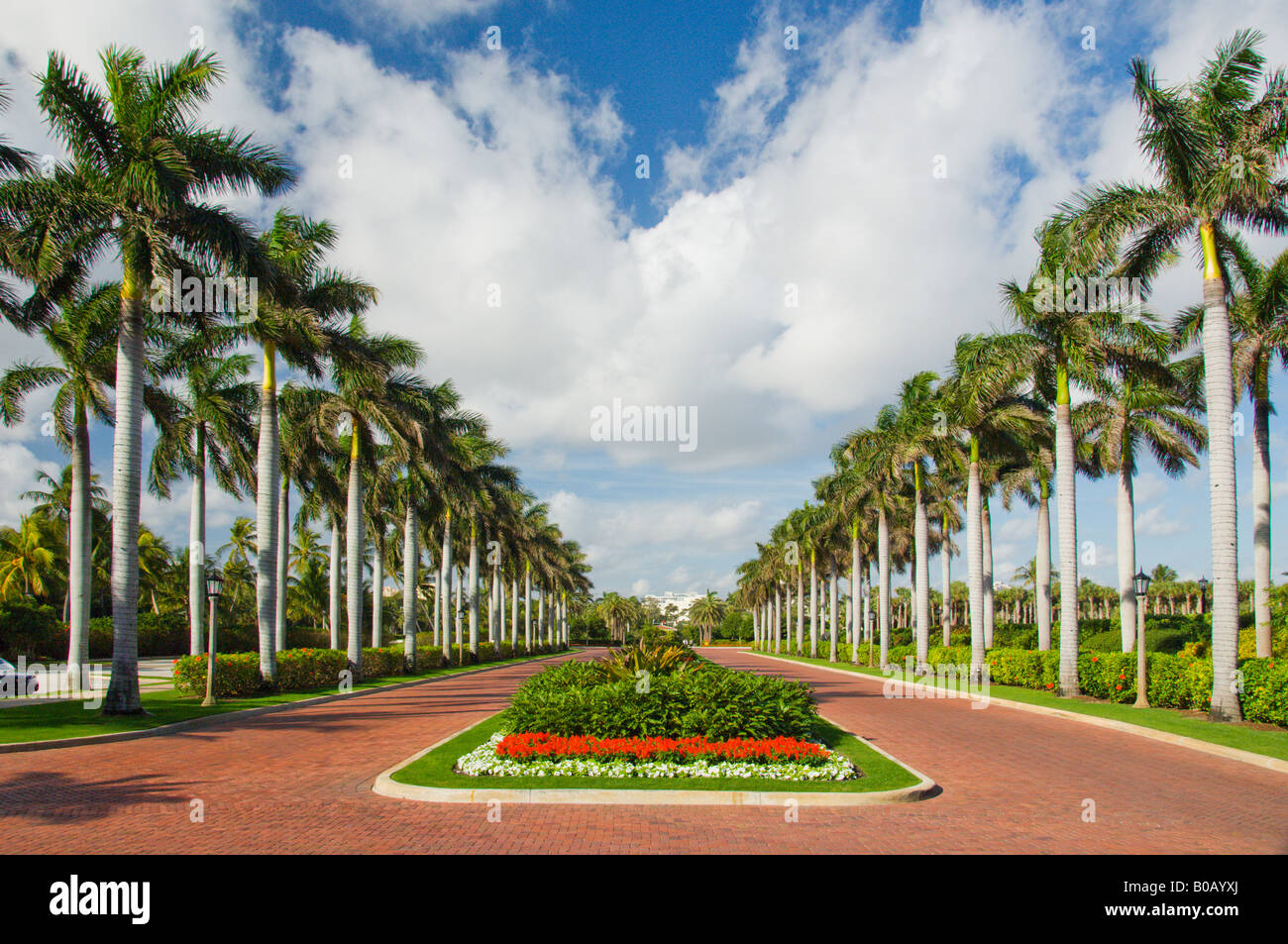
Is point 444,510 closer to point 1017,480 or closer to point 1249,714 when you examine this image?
point 1017,480

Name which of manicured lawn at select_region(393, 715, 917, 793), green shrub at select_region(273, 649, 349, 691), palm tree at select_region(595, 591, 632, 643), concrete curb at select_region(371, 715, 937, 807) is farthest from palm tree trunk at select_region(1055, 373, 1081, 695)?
palm tree at select_region(595, 591, 632, 643)

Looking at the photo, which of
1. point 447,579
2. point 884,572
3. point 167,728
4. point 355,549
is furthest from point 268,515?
point 884,572

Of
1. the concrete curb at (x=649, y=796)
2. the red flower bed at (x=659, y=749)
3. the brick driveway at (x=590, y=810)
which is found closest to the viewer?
the brick driveway at (x=590, y=810)

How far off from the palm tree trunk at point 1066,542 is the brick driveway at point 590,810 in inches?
324

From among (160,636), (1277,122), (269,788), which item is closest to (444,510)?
(160,636)

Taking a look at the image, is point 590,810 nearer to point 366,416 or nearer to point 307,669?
point 307,669

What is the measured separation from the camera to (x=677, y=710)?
39.5 feet

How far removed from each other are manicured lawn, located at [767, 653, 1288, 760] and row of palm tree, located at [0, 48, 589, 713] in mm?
19436

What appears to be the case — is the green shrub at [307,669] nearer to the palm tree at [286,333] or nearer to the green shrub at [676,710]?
the palm tree at [286,333]

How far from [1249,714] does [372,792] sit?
53.1 feet

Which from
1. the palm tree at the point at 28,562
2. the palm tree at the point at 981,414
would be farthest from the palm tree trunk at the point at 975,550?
the palm tree at the point at 28,562

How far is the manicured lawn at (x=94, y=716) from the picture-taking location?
1406cm

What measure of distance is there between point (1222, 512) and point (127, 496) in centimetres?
2165

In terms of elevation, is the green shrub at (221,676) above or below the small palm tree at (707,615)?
above
